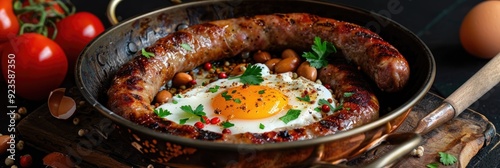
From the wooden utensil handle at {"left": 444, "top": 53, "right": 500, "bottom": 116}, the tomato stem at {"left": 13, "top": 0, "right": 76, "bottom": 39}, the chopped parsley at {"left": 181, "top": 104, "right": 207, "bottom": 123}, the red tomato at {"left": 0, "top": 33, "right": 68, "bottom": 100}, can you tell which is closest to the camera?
the chopped parsley at {"left": 181, "top": 104, "right": 207, "bottom": 123}

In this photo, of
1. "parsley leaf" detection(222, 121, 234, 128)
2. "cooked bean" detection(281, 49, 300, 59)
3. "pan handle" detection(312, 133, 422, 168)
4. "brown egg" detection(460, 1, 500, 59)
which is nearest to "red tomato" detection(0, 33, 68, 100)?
"cooked bean" detection(281, 49, 300, 59)

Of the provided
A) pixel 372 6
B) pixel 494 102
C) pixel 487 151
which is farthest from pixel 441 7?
pixel 487 151

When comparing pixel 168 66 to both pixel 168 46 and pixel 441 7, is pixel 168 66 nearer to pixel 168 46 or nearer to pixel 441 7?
pixel 168 46

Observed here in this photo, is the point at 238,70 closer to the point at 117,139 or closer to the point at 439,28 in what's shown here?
the point at 117,139

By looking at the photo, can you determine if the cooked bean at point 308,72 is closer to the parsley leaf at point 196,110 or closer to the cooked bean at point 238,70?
the cooked bean at point 238,70

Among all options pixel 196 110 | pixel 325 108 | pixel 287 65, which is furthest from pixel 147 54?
pixel 325 108

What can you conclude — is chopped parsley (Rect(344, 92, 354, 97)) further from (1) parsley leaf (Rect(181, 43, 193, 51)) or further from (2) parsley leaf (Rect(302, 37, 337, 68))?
→ (1) parsley leaf (Rect(181, 43, 193, 51))

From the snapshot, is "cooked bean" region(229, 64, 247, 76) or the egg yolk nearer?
the egg yolk
